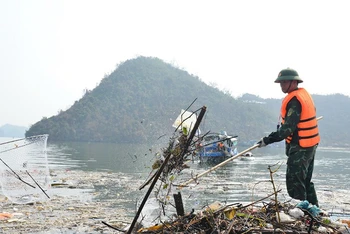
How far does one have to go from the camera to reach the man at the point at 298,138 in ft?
14.3

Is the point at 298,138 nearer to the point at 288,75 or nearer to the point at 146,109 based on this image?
the point at 288,75

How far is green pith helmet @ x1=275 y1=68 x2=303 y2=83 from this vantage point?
15.1ft

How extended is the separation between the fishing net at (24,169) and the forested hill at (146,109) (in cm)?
8229

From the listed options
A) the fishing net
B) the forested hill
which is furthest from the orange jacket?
the forested hill

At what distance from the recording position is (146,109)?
110m

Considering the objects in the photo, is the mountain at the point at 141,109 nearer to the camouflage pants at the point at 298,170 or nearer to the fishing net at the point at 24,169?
the fishing net at the point at 24,169

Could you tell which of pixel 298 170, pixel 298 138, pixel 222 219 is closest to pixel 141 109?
pixel 298 138

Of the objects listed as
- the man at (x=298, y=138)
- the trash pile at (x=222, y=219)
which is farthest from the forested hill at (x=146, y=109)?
the trash pile at (x=222, y=219)

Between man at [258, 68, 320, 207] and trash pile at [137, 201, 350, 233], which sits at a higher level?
man at [258, 68, 320, 207]

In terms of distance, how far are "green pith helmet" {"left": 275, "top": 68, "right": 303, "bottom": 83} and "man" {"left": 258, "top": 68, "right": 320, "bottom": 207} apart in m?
0.03

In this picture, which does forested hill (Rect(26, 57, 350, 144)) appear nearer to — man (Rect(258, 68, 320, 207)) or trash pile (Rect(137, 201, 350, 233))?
man (Rect(258, 68, 320, 207))

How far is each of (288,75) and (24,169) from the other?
5044 millimetres

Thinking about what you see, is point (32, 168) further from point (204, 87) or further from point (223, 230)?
point (204, 87)

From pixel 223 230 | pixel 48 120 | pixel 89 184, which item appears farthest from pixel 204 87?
pixel 223 230
